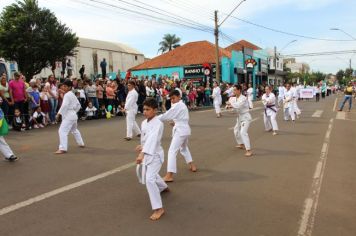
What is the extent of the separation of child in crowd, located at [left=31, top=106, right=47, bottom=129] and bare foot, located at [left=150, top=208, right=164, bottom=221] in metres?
10.8

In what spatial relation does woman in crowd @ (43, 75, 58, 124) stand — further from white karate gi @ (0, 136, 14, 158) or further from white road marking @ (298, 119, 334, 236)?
white road marking @ (298, 119, 334, 236)

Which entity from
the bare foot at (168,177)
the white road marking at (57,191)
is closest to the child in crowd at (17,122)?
the white road marking at (57,191)

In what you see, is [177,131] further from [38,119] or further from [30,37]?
[30,37]

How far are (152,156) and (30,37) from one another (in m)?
35.3

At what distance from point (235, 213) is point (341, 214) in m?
1.38

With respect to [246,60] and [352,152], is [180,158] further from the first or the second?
[246,60]

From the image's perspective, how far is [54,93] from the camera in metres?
16.2

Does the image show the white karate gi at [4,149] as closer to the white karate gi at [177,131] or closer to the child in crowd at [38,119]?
the white karate gi at [177,131]

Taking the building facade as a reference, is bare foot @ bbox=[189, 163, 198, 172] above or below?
below

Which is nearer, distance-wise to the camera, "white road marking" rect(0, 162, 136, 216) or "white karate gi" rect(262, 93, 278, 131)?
"white road marking" rect(0, 162, 136, 216)

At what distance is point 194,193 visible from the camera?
6.38 m

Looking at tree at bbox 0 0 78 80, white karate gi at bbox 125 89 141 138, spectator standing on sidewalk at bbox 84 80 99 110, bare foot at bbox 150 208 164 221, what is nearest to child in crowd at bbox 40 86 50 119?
spectator standing on sidewalk at bbox 84 80 99 110

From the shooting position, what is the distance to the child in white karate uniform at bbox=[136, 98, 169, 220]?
5270mm

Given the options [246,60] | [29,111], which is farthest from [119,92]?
[246,60]
